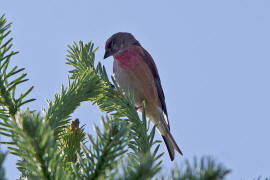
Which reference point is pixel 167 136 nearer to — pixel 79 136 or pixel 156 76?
pixel 156 76

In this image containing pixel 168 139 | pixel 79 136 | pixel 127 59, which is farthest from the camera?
pixel 127 59

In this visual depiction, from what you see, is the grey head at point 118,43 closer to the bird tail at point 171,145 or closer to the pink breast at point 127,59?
the pink breast at point 127,59

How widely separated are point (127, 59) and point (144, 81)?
409mm

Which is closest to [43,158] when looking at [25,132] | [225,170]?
[25,132]

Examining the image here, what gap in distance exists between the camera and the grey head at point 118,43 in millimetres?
5912

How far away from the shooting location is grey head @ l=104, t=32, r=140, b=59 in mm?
5912

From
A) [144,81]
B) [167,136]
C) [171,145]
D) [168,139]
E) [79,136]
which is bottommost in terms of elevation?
[79,136]

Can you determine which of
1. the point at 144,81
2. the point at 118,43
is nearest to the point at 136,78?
the point at 144,81

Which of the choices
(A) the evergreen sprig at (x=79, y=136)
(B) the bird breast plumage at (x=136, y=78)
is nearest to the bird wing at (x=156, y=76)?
(B) the bird breast plumage at (x=136, y=78)

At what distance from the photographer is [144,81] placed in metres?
5.14

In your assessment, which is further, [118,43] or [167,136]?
[118,43]

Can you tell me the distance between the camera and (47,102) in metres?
2.14

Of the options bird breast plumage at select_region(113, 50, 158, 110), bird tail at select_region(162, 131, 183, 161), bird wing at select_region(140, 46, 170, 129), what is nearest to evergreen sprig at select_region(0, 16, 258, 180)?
bird tail at select_region(162, 131, 183, 161)

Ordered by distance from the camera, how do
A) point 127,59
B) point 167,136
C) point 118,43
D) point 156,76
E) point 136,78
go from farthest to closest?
1. point 118,43
2. point 156,76
3. point 127,59
4. point 136,78
5. point 167,136
